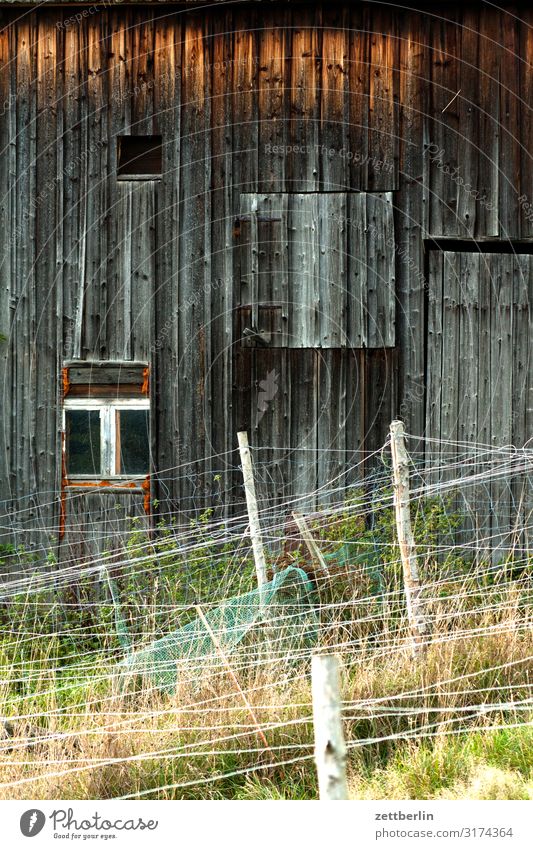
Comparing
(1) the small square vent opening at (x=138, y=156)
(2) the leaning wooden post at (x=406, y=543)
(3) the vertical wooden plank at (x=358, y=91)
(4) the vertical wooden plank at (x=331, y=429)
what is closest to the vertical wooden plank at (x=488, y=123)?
(3) the vertical wooden plank at (x=358, y=91)

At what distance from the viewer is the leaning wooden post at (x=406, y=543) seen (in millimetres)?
5895

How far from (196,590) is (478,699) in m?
3.28

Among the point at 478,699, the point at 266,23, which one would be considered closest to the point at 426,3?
the point at 266,23

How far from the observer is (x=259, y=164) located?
894 centimetres

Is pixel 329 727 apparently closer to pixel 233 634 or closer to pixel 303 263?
pixel 233 634

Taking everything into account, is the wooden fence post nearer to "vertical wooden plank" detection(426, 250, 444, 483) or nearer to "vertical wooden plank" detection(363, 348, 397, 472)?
"vertical wooden plank" detection(363, 348, 397, 472)

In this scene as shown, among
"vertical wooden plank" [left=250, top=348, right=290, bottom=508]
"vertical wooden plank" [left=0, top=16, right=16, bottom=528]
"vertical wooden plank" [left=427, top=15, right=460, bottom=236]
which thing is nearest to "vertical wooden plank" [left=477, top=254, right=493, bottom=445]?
"vertical wooden plank" [left=427, top=15, right=460, bottom=236]

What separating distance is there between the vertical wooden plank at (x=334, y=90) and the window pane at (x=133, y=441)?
10.8 ft

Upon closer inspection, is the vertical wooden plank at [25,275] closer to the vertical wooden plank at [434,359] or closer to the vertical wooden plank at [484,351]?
the vertical wooden plank at [434,359]

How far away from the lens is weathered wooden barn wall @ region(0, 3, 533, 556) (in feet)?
29.0

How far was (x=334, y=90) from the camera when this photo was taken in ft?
29.1

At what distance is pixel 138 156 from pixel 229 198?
42.8 inches

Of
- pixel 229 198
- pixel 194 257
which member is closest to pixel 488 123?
pixel 229 198
